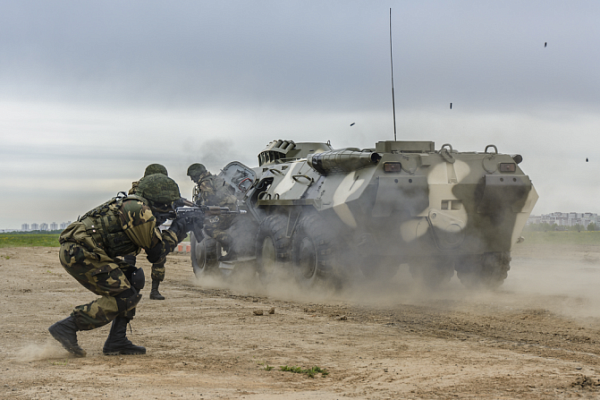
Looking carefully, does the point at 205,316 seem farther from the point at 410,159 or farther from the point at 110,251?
the point at 410,159

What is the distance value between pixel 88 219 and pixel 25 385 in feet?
5.41

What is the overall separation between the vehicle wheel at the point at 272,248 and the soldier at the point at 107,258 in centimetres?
622

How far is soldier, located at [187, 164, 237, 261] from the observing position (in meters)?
13.6

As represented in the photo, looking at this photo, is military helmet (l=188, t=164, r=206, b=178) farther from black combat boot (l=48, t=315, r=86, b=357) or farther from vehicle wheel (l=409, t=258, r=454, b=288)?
black combat boot (l=48, t=315, r=86, b=357)

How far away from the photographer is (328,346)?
6957 mm

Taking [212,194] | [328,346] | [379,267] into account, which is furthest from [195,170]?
[328,346]

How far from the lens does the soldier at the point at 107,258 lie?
611 cm

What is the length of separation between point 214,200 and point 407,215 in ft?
15.1

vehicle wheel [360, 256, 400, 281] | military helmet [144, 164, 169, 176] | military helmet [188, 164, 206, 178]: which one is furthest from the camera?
military helmet [188, 164, 206, 178]

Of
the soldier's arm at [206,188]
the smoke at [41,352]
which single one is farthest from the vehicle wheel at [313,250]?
the smoke at [41,352]

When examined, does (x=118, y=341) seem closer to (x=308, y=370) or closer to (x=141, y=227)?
(x=141, y=227)

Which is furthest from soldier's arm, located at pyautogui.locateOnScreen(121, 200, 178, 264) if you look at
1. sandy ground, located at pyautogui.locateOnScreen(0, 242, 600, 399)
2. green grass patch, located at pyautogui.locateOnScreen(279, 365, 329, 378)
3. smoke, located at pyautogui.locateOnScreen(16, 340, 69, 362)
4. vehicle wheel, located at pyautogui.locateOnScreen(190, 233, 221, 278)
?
vehicle wheel, located at pyautogui.locateOnScreen(190, 233, 221, 278)

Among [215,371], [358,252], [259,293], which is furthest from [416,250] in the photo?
[215,371]

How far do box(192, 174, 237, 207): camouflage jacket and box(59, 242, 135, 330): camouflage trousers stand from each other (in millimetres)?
7553
